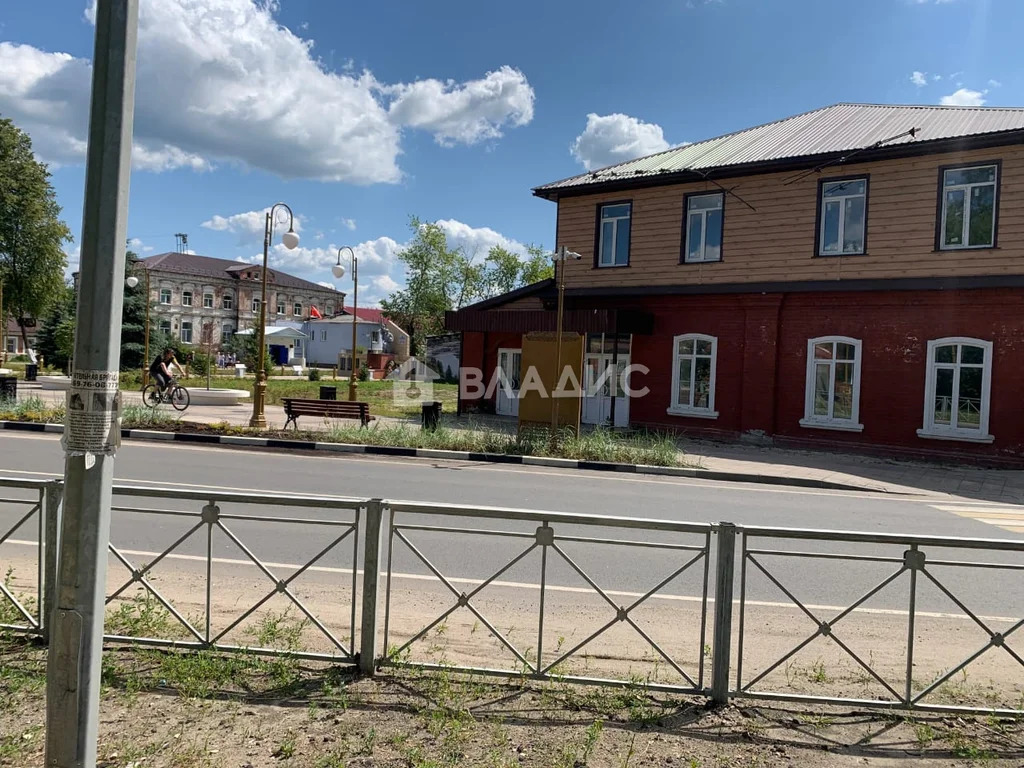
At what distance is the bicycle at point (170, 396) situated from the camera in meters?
20.9

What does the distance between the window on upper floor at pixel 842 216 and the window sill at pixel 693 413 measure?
4.60 meters

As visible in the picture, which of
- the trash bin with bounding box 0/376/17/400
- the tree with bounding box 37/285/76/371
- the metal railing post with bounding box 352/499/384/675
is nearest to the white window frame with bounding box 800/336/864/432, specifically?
the metal railing post with bounding box 352/499/384/675

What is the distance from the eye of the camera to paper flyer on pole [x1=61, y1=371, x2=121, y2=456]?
2.63 m

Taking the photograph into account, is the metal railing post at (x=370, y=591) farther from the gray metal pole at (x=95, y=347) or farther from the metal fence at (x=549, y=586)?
the gray metal pole at (x=95, y=347)

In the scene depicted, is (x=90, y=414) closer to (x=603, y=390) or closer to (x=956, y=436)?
(x=956, y=436)

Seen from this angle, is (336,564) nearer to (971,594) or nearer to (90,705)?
(90,705)

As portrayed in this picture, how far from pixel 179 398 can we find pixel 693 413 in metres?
14.1

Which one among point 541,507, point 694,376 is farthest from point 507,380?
point 541,507

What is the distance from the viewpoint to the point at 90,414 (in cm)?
265

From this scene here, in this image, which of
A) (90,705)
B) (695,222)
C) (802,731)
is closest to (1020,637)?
(802,731)

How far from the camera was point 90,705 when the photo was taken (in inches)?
110

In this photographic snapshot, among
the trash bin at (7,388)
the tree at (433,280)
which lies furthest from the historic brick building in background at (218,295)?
the trash bin at (7,388)

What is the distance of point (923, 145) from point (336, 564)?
49.5 feet

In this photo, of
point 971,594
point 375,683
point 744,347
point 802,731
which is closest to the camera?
point 802,731
